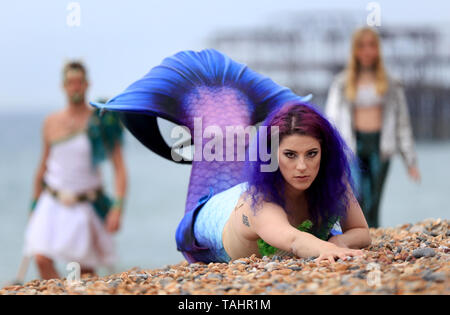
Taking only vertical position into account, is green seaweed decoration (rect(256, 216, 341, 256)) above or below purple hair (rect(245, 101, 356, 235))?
below

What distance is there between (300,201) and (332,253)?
36cm

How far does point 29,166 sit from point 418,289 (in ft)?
124

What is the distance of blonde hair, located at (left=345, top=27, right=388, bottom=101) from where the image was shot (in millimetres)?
6504

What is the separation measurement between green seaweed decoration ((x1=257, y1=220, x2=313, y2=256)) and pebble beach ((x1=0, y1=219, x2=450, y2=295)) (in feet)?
0.21

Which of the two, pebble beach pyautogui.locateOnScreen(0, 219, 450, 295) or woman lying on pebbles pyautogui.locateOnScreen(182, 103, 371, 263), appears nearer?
pebble beach pyautogui.locateOnScreen(0, 219, 450, 295)

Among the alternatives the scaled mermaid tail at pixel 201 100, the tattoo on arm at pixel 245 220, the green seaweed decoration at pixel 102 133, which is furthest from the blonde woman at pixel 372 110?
the tattoo on arm at pixel 245 220

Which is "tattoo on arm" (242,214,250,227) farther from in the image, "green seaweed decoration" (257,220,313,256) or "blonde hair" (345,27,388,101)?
"blonde hair" (345,27,388,101)

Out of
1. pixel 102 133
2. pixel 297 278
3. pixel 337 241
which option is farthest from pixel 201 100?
pixel 102 133

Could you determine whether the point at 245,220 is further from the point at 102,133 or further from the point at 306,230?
the point at 102,133

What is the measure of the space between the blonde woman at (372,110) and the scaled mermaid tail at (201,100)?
241 centimetres

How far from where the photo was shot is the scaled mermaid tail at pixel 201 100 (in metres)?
4.00

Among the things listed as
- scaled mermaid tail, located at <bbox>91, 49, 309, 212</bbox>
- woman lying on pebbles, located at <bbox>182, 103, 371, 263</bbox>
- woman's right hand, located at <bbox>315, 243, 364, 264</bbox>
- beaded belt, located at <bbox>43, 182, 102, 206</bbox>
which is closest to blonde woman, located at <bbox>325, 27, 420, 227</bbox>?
beaded belt, located at <bbox>43, 182, 102, 206</bbox>

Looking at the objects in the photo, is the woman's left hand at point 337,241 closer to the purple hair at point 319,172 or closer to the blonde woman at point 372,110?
the purple hair at point 319,172

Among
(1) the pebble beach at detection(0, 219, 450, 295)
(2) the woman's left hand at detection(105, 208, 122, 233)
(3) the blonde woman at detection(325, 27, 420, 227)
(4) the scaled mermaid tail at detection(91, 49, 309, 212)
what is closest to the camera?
(1) the pebble beach at detection(0, 219, 450, 295)
